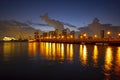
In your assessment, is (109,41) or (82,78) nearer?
(82,78)

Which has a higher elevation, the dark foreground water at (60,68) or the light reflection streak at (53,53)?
the dark foreground water at (60,68)

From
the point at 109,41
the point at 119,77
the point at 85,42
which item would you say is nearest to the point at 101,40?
the point at 109,41

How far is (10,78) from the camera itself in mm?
17281

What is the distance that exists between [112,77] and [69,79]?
3886mm

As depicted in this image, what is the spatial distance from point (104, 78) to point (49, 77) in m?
5.03

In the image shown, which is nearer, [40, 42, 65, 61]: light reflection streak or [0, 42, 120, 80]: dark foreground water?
[0, 42, 120, 80]: dark foreground water

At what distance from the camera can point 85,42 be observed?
4815 inches

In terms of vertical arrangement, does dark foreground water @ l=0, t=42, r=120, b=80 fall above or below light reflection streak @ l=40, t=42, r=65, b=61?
above

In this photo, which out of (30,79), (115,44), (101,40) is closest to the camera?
(30,79)

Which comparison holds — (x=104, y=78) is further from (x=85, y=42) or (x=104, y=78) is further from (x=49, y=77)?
(x=85, y=42)

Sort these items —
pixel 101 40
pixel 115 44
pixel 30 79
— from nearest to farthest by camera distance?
pixel 30 79 < pixel 115 44 < pixel 101 40

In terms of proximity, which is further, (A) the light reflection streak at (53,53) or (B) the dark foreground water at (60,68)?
(A) the light reflection streak at (53,53)

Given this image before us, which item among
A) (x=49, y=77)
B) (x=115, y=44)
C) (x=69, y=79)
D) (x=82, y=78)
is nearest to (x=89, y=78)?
(x=82, y=78)

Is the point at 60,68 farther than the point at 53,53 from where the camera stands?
No
